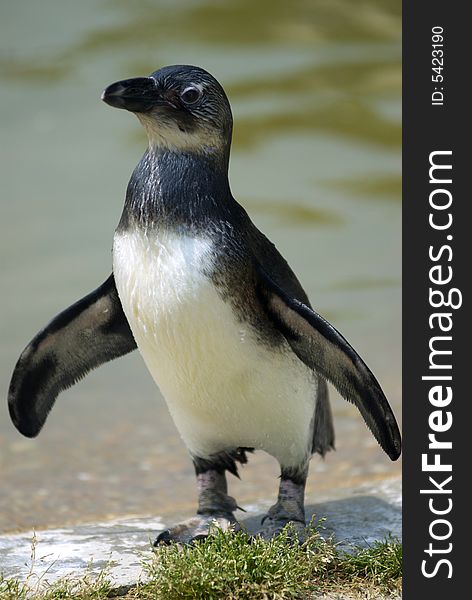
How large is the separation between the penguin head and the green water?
1554 mm

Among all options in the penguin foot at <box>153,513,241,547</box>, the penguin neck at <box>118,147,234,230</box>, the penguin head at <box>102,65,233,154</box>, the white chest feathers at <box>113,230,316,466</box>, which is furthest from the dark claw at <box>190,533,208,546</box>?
the penguin head at <box>102,65,233,154</box>

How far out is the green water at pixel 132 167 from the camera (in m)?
5.35

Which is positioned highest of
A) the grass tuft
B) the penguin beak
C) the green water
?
the green water

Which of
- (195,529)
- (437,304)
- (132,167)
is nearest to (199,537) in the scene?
(195,529)

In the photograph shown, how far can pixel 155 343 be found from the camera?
121 inches

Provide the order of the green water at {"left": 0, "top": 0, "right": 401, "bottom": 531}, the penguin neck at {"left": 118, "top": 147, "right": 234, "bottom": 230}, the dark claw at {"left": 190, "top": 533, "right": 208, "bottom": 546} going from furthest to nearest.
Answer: the green water at {"left": 0, "top": 0, "right": 401, "bottom": 531} → the dark claw at {"left": 190, "top": 533, "right": 208, "bottom": 546} → the penguin neck at {"left": 118, "top": 147, "right": 234, "bottom": 230}

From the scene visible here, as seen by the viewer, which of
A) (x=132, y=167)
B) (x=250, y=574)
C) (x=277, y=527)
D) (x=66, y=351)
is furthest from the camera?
(x=132, y=167)

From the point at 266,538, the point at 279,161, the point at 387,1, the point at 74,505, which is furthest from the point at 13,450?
the point at 387,1

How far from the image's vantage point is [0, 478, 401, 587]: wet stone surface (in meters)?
3.21

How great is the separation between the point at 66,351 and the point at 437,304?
1.19 m

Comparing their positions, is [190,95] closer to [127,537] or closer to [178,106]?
[178,106]

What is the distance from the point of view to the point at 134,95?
2.93m

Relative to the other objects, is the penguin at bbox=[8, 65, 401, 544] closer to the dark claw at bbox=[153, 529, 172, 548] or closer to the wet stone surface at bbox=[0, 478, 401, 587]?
the dark claw at bbox=[153, 529, 172, 548]

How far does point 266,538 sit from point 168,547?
31cm
